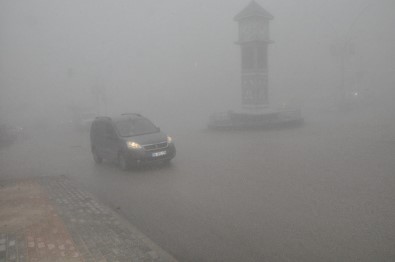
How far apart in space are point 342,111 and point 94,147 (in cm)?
2631

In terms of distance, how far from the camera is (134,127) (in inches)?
544

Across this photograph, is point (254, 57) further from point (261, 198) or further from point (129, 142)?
point (261, 198)

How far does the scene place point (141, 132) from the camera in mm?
13609

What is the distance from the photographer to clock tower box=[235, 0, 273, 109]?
86.1 feet

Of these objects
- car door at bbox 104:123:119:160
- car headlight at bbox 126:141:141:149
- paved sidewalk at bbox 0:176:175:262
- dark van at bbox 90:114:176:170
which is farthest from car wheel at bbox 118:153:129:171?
paved sidewalk at bbox 0:176:175:262

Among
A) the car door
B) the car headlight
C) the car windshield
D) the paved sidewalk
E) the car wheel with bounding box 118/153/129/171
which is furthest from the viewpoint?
the car windshield

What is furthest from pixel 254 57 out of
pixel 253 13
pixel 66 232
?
pixel 66 232

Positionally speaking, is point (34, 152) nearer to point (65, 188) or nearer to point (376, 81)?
point (65, 188)

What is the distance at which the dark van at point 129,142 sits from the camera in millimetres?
12469

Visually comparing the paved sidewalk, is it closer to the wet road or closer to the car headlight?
the wet road

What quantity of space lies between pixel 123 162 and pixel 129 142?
2.44 feet

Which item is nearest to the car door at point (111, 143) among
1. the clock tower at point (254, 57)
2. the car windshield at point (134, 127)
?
the car windshield at point (134, 127)

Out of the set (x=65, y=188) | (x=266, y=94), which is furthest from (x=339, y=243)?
(x=266, y=94)

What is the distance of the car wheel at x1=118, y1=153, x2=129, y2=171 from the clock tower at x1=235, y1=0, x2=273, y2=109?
15.1 meters
